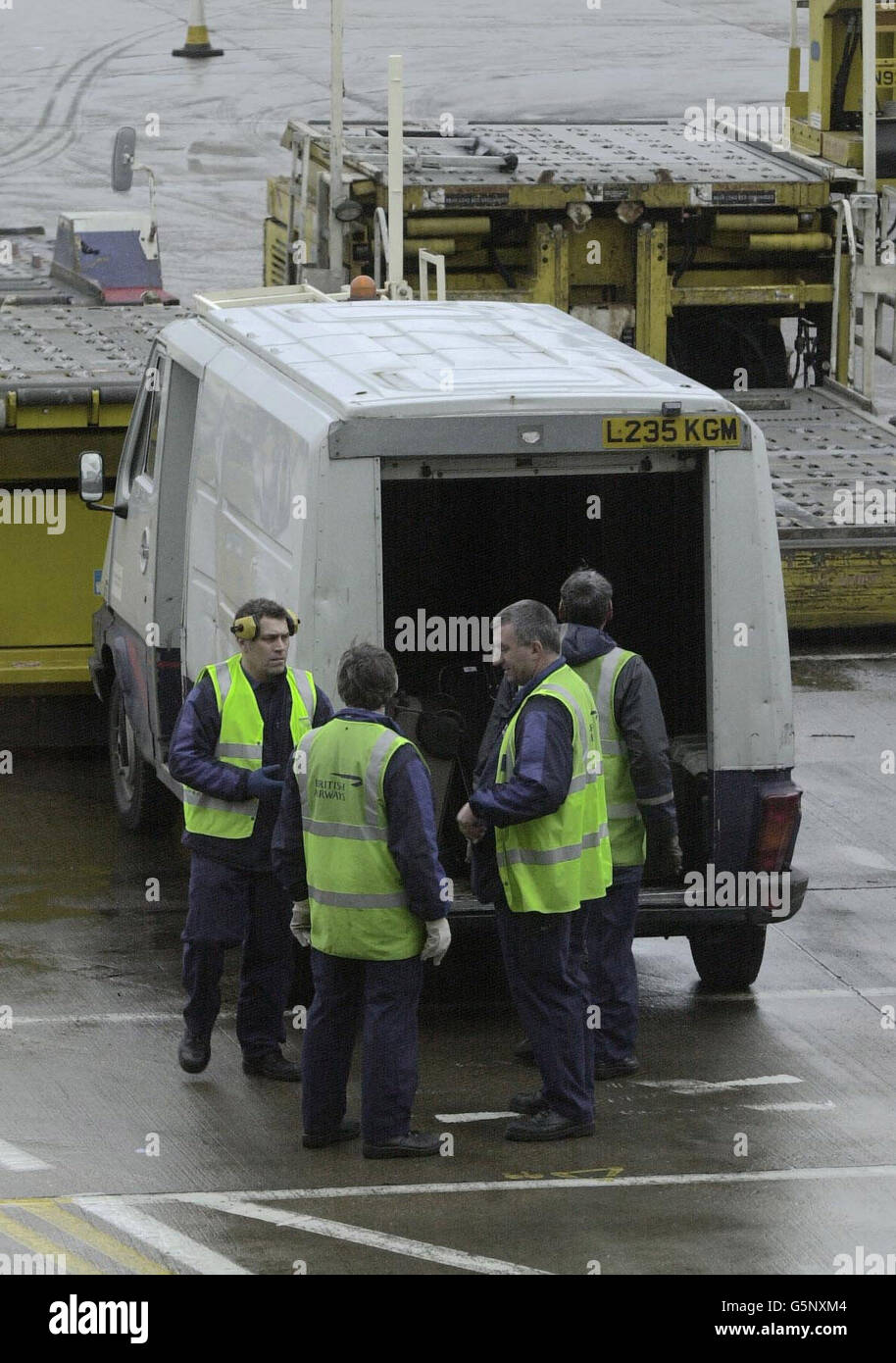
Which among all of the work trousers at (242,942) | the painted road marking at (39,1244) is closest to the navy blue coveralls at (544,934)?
the work trousers at (242,942)

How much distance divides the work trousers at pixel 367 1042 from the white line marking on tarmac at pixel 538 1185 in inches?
12.0

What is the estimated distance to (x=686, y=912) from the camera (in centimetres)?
881

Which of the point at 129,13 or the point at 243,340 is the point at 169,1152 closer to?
the point at 243,340

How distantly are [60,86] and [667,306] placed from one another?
23867mm

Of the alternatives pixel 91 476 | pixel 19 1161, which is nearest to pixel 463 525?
pixel 91 476

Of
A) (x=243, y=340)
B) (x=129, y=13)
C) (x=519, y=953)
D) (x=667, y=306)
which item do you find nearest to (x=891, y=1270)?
(x=519, y=953)

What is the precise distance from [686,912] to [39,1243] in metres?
2.95

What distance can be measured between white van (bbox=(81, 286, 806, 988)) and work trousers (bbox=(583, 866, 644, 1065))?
15.1 inches

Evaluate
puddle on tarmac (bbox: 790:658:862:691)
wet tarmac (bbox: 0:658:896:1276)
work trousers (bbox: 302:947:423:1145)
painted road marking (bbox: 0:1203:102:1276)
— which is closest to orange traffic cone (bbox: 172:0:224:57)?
puddle on tarmac (bbox: 790:658:862:691)

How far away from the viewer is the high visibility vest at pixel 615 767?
27.5 ft

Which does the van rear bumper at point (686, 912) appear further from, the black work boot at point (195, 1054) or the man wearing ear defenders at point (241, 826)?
the black work boot at point (195, 1054)

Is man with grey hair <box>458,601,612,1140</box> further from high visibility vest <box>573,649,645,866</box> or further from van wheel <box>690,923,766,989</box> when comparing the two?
van wheel <box>690,923,766,989</box>

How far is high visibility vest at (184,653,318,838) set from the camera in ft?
27.1

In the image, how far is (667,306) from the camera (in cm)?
1895
